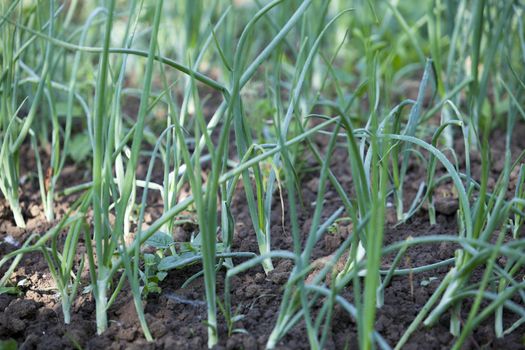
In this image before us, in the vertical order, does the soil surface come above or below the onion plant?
below

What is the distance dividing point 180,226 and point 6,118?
0.49 metres

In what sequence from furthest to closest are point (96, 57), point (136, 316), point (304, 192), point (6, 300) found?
Answer: 1. point (96, 57)
2. point (304, 192)
3. point (6, 300)
4. point (136, 316)

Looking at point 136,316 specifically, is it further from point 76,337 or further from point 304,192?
point 304,192

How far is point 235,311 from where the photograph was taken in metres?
1.31

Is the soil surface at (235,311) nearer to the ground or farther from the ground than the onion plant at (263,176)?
nearer to the ground

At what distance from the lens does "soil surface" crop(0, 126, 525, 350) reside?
1.20m

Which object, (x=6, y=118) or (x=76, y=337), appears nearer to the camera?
(x=76, y=337)

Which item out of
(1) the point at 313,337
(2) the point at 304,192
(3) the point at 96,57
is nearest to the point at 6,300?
(1) the point at 313,337

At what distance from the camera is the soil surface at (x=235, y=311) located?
120 cm

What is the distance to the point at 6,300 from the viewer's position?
4.60 ft

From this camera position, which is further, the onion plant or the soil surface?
the soil surface

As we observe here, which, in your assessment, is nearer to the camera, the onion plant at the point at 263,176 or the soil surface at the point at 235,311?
the onion plant at the point at 263,176

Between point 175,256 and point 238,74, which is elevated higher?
point 238,74

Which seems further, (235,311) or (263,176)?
(263,176)
